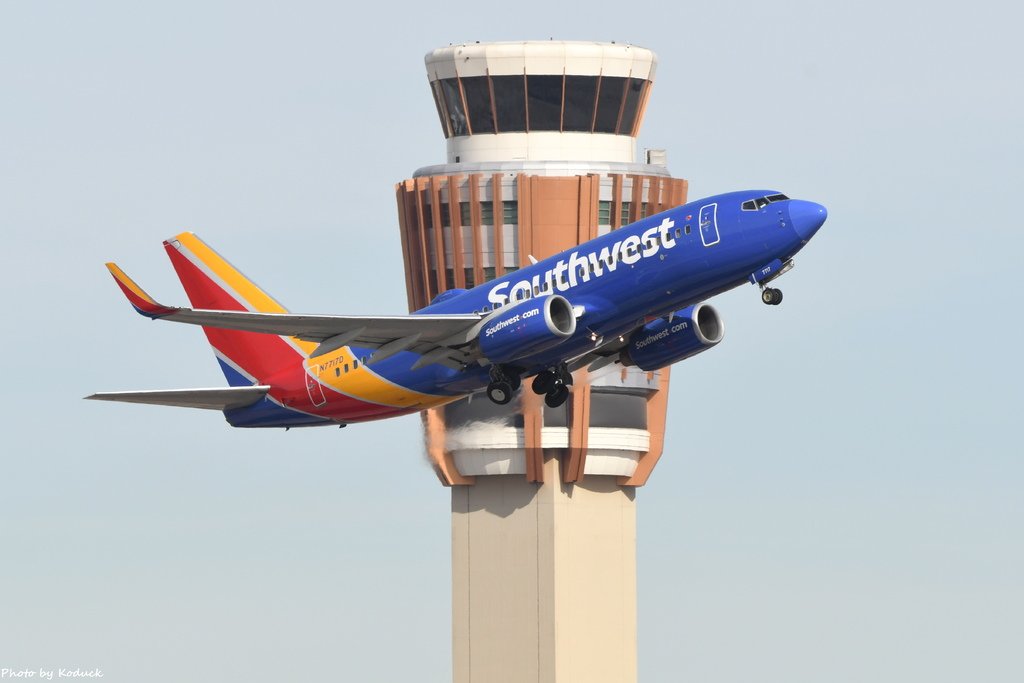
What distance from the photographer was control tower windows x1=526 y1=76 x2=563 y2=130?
15962cm

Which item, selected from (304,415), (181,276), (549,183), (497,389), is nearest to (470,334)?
(497,389)

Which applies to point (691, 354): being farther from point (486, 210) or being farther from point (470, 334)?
point (486, 210)

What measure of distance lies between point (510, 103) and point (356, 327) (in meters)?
45.0

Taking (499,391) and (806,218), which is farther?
(499,391)

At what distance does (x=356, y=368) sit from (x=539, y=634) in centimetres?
4344

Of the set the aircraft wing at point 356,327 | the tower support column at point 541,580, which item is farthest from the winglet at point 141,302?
the tower support column at point 541,580

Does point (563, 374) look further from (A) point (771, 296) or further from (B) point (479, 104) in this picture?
(B) point (479, 104)

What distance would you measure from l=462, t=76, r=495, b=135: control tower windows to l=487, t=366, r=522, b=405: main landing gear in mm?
43190

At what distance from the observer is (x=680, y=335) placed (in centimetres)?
12225

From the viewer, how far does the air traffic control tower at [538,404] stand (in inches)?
6235

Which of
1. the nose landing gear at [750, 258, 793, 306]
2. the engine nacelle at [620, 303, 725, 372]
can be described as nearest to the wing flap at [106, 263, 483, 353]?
the engine nacelle at [620, 303, 725, 372]

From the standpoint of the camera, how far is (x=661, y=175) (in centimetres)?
16200

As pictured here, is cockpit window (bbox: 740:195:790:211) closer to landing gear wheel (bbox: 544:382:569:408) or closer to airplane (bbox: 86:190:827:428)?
airplane (bbox: 86:190:827:428)

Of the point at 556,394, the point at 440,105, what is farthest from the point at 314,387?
Result: the point at 440,105
